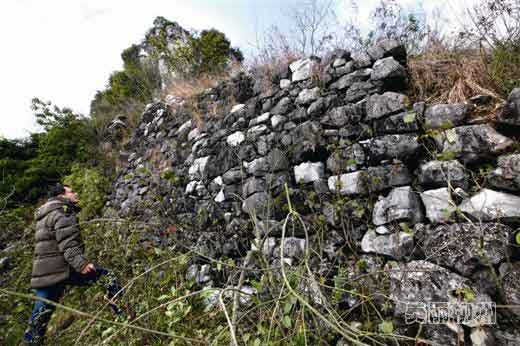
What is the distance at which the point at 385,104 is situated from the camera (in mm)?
1733

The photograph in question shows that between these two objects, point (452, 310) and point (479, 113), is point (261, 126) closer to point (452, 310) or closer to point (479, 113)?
point (479, 113)

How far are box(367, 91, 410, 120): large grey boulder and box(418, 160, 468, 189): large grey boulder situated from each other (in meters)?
0.45

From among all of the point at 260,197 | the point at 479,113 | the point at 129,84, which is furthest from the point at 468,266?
the point at 129,84

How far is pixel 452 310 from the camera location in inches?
48.3

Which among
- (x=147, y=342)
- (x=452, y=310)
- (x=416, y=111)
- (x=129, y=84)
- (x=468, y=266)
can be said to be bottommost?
(x=147, y=342)

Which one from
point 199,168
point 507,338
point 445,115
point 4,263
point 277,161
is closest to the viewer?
point 507,338

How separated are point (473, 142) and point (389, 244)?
0.80 m

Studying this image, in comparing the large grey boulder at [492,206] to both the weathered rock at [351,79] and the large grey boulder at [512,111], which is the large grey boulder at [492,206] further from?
the weathered rock at [351,79]

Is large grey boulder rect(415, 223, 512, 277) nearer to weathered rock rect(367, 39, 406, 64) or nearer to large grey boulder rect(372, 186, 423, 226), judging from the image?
large grey boulder rect(372, 186, 423, 226)

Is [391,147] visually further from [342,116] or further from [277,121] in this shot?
[277,121]

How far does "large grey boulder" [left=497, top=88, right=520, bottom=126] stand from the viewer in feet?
4.16

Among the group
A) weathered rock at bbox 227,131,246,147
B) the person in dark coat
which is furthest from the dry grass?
the person in dark coat

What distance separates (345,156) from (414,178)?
0.49 meters

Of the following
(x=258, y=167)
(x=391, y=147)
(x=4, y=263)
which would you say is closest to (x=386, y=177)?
(x=391, y=147)
